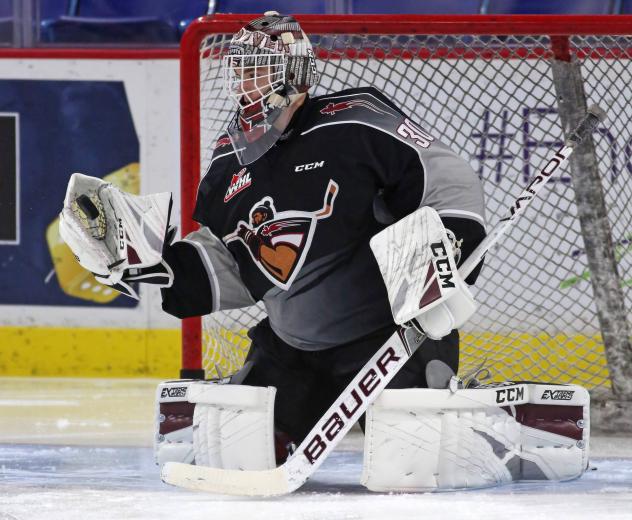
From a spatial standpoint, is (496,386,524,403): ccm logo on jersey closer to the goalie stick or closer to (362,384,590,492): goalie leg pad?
(362,384,590,492): goalie leg pad

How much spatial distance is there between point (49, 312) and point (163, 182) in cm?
59

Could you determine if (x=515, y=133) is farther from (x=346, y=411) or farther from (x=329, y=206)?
(x=346, y=411)

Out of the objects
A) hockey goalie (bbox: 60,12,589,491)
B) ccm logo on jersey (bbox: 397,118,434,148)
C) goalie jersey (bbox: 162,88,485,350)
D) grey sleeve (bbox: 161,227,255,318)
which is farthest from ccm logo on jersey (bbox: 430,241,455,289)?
grey sleeve (bbox: 161,227,255,318)

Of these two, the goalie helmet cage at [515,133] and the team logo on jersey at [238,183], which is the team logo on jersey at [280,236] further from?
the goalie helmet cage at [515,133]


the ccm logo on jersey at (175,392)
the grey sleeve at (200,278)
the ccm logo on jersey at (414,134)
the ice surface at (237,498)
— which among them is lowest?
the ice surface at (237,498)

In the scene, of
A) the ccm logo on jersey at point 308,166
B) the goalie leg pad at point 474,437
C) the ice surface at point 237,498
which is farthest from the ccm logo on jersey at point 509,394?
the ccm logo on jersey at point 308,166

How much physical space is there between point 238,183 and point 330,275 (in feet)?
0.80

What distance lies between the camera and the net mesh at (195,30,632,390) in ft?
10.2

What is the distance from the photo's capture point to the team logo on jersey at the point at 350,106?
2287mm

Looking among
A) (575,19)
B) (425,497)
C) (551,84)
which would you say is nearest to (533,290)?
(551,84)

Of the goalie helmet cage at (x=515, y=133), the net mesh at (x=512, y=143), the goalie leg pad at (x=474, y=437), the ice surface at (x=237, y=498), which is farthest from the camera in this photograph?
the net mesh at (x=512, y=143)

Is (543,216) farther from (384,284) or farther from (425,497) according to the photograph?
(425,497)

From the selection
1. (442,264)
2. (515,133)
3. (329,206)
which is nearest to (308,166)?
(329,206)

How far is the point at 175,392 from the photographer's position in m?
2.37
